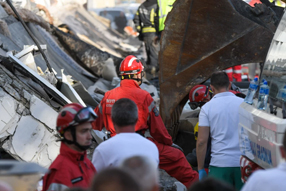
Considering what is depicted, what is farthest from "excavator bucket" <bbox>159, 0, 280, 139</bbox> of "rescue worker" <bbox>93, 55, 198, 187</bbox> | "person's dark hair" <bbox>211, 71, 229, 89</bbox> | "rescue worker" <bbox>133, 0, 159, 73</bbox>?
"rescue worker" <bbox>133, 0, 159, 73</bbox>

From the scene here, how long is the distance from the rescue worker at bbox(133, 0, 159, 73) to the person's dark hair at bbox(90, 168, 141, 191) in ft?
30.3

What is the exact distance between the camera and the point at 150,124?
495cm

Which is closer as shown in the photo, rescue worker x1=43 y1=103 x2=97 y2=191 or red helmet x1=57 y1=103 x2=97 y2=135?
rescue worker x1=43 y1=103 x2=97 y2=191

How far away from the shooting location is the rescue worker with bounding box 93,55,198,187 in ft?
16.1

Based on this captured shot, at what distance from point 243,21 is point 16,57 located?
3.22m

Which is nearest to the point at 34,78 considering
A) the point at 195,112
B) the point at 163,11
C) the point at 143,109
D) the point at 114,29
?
the point at 143,109

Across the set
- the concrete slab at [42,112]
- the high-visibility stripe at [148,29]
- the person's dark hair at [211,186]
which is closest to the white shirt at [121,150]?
the person's dark hair at [211,186]

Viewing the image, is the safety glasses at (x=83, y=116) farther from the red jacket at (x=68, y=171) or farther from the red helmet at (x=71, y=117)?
the red jacket at (x=68, y=171)

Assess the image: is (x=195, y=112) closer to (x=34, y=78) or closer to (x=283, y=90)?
(x=34, y=78)

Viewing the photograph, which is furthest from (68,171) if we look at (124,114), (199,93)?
(199,93)

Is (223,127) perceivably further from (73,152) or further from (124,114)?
(73,152)

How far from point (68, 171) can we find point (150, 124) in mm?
2217

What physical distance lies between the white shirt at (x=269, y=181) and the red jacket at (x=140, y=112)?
2.67m

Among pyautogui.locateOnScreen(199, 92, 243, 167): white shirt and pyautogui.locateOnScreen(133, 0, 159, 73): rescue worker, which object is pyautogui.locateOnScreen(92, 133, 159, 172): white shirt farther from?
pyautogui.locateOnScreen(133, 0, 159, 73): rescue worker
